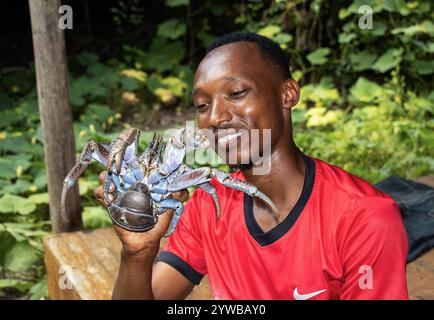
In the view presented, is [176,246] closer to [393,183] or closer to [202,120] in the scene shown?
[202,120]

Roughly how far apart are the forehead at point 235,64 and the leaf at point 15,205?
2.94 metres

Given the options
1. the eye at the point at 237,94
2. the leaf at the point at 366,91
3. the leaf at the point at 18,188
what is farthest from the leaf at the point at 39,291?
the leaf at the point at 366,91

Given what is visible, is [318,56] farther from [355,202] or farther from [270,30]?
[355,202]

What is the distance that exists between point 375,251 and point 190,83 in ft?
21.6

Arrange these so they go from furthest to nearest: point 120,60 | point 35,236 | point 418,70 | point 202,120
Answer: point 120,60 → point 418,70 → point 35,236 → point 202,120

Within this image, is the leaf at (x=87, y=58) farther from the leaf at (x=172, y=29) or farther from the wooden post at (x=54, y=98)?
the wooden post at (x=54, y=98)

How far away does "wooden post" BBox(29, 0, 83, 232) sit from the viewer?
3.22 meters

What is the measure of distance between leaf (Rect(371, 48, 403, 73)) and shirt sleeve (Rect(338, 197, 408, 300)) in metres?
5.38

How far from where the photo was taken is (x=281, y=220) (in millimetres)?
1692

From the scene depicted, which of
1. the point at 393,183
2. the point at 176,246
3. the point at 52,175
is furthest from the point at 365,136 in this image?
the point at 176,246

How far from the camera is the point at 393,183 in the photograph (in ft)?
12.4

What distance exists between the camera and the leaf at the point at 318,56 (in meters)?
6.96
